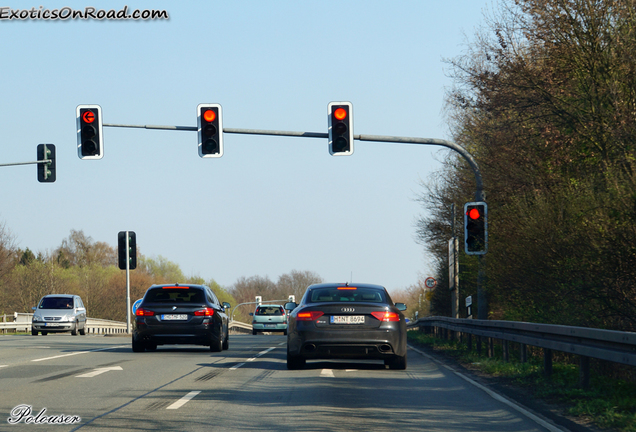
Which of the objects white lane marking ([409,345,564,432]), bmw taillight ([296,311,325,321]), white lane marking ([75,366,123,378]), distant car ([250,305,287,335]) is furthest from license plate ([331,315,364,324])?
distant car ([250,305,287,335])

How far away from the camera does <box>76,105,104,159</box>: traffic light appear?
19.8 meters

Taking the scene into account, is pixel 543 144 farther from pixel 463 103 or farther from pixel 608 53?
pixel 463 103

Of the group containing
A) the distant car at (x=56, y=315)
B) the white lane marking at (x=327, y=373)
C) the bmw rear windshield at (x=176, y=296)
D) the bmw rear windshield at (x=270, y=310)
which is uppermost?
the bmw rear windshield at (x=176, y=296)

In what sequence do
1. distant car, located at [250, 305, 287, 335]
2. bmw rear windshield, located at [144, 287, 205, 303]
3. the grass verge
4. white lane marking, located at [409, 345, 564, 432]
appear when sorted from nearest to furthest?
white lane marking, located at [409, 345, 564, 432], the grass verge, bmw rear windshield, located at [144, 287, 205, 303], distant car, located at [250, 305, 287, 335]

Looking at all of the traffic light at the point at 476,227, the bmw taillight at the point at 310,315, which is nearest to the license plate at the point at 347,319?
the bmw taillight at the point at 310,315

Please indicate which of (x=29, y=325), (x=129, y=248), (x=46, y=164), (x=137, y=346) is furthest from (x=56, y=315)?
(x=137, y=346)

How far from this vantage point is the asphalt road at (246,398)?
8180 millimetres

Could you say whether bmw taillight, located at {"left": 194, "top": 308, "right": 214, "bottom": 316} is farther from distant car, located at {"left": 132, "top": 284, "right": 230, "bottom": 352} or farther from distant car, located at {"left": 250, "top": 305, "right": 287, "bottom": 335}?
distant car, located at {"left": 250, "top": 305, "right": 287, "bottom": 335}

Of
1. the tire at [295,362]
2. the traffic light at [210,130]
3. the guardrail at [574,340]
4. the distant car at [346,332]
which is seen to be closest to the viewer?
the guardrail at [574,340]

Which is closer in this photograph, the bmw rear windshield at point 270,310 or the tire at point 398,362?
the tire at point 398,362

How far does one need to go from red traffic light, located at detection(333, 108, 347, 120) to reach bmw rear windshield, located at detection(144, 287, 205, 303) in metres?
5.34

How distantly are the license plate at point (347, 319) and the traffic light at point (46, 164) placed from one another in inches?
624

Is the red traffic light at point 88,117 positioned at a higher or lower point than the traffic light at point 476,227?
higher

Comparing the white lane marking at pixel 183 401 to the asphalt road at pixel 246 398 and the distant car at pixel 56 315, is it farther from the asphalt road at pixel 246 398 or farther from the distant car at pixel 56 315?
the distant car at pixel 56 315
